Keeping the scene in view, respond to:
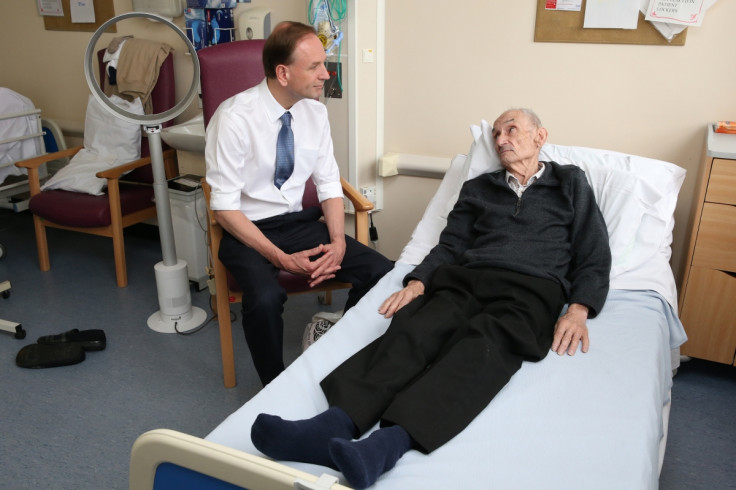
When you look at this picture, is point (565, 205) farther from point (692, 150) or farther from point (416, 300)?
point (692, 150)

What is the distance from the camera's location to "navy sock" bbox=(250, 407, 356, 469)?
4.14 ft

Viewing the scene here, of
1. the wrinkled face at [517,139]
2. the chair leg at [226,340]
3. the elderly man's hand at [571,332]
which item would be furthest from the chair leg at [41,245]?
the elderly man's hand at [571,332]

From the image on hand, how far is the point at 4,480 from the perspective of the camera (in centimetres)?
197

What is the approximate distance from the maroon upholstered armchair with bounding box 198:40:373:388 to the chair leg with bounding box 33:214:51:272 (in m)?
1.40

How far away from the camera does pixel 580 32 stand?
2.56m

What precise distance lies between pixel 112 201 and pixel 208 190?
0.93m

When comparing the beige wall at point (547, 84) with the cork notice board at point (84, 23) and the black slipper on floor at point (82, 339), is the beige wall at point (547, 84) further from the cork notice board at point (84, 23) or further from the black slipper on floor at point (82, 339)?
the cork notice board at point (84, 23)

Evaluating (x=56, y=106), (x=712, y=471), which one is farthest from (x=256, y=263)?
(x=56, y=106)

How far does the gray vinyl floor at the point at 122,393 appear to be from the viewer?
2.03 m

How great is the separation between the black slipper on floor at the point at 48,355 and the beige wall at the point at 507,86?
148cm

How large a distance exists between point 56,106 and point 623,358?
3.74m

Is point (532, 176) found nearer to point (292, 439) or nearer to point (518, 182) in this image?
point (518, 182)

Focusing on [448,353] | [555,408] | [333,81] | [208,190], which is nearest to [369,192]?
[333,81]

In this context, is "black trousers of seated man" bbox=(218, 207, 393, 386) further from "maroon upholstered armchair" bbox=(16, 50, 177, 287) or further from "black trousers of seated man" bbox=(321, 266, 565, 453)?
"maroon upholstered armchair" bbox=(16, 50, 177, 287)
